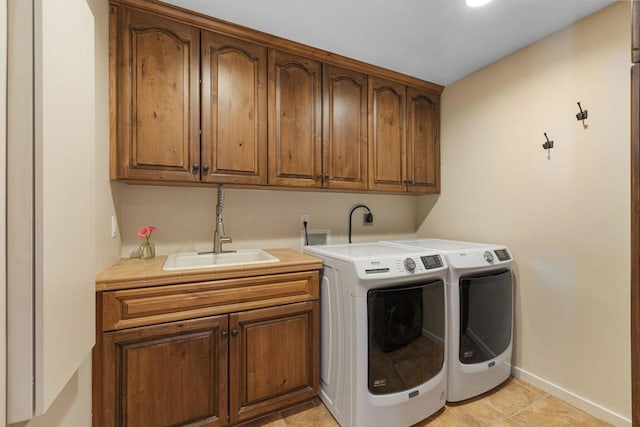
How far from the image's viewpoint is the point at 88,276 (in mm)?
937

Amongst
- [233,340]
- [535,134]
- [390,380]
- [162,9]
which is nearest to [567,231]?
[535,134]

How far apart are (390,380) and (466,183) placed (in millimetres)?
1689

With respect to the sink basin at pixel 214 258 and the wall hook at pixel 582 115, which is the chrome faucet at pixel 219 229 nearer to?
the sink basin at pixel 214 258

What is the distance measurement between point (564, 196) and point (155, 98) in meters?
2.53

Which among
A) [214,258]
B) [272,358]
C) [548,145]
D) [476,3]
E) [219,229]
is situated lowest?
[272,358]

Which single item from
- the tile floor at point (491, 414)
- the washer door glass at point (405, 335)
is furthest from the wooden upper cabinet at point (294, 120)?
the tile floor at point (491, 414)

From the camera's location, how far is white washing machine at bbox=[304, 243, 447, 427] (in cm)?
141

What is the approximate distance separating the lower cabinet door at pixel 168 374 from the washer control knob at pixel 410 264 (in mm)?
987

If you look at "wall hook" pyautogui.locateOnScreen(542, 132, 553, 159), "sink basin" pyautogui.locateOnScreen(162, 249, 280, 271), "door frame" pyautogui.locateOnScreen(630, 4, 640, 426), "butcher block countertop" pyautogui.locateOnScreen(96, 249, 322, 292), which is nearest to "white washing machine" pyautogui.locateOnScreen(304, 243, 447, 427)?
"butcher block countertop" pyautogui.locateOnScreen(96, 249, 322, 292)

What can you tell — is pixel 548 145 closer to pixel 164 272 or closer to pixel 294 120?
pixel 294 120

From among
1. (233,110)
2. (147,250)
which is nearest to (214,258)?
(147,250)

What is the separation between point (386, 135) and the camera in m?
2.29

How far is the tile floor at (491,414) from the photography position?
1550mm

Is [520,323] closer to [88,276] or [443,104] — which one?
[443,104]
